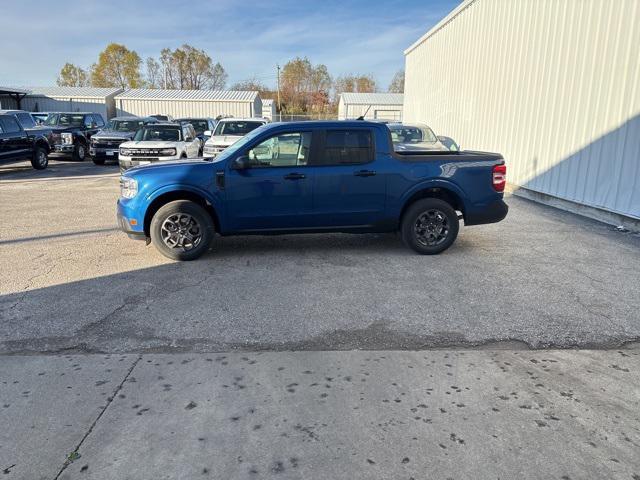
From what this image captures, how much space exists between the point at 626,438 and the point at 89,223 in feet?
28.8

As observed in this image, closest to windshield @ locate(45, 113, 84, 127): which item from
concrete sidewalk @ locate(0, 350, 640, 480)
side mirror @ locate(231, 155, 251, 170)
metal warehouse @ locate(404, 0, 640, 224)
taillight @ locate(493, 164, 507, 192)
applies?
metal warehouse @ locate(404, 0, 640, 224)

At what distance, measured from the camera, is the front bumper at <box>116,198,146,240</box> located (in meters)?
6.54

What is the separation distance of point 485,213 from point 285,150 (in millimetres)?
2953

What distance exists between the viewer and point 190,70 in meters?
76.8

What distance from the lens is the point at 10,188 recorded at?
1380cm

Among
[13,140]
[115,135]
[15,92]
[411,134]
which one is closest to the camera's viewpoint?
[411,134]

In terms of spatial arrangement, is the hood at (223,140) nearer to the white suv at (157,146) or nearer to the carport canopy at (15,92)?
the white suv at (157,146)

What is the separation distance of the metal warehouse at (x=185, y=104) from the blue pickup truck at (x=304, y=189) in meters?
32.8

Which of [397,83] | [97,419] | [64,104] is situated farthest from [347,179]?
[397,83]

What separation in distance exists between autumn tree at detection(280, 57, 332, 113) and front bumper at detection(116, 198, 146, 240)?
68.5 meters

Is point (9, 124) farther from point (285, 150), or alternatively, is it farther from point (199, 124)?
point (285, 150)

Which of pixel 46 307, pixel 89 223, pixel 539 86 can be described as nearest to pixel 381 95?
pixel 539 86

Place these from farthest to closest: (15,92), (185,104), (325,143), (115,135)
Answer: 1. (185,104)
2. (15,92)
3. (115,135)
4. (325,143)

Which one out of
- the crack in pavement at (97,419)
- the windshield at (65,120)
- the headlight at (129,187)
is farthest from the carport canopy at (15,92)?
the crack in pavement at (97,419)
